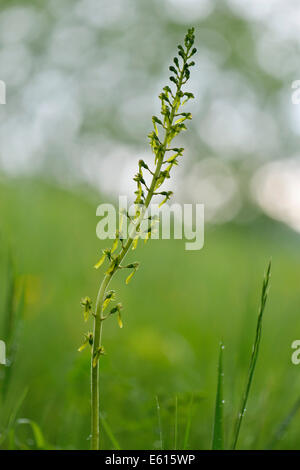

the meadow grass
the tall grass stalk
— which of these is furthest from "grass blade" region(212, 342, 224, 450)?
the tall grass stalk

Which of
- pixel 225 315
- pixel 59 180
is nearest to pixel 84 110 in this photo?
pixel 59 180

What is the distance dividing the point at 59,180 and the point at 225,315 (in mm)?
5352

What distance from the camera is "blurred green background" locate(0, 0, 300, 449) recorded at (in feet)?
5.93

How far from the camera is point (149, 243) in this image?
265 inches

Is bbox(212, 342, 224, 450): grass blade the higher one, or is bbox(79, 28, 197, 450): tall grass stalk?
bbox(79, 28, 197, 450): tall grass stalk

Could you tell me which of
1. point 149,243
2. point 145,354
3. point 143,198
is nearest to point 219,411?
point 143,198

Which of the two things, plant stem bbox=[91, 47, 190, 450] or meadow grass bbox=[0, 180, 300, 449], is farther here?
meadow grass bbox=[0, 180, 300, 449]

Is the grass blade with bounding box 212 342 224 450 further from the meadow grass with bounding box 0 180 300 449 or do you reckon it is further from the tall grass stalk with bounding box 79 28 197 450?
the tall grass stalk with bounding box 79 28 197 450

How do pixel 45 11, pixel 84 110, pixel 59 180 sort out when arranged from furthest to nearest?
1. pixel 45 11
2. pixel 84 110
3. pixel 59 180

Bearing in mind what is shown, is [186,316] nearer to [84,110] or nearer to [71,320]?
[71,320]

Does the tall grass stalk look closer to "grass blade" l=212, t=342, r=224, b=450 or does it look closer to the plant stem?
the plant stem

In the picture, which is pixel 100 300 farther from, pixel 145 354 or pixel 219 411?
pixel 145 354

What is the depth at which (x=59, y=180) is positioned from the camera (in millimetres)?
8508

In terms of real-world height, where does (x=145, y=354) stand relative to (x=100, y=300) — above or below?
below
